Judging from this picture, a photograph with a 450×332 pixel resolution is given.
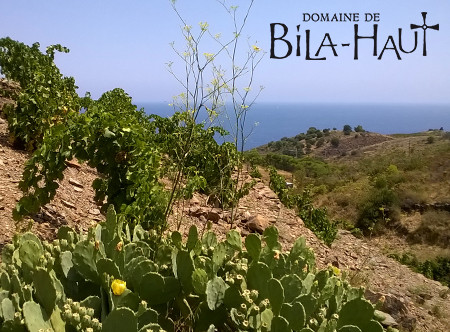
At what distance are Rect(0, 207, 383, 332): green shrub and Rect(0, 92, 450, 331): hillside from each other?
4.71ft

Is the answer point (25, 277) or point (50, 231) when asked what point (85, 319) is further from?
point (50, 231)

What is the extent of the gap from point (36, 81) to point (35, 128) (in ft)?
2.74

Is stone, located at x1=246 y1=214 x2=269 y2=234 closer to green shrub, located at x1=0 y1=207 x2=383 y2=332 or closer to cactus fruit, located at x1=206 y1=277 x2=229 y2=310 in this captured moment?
green shrub, located at x1=0 y1=207 x2=383 y2=332

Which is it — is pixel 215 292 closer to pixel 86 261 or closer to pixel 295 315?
pixel 295 315

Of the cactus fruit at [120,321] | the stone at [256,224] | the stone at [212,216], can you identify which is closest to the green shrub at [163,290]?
the cactus fruit at [120,321]

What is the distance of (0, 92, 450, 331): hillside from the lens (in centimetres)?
473

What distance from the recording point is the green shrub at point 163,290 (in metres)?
1.83

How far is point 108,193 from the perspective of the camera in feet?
13.6

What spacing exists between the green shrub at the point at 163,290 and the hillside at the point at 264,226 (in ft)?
4.71

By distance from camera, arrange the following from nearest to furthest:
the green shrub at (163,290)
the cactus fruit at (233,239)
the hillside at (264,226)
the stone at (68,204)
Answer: the green shrub at (163,290), the cactus fruit at (233,239), the hillside at (264,226), the stone at (68,204)

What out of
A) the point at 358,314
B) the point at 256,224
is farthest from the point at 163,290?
the point at 256,224

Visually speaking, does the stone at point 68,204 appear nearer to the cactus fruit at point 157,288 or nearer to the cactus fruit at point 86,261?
the cactus fruit at point 86,261

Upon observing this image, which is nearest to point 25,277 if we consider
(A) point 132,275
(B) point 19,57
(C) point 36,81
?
(A) point 132,275

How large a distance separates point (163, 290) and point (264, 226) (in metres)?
4.28
